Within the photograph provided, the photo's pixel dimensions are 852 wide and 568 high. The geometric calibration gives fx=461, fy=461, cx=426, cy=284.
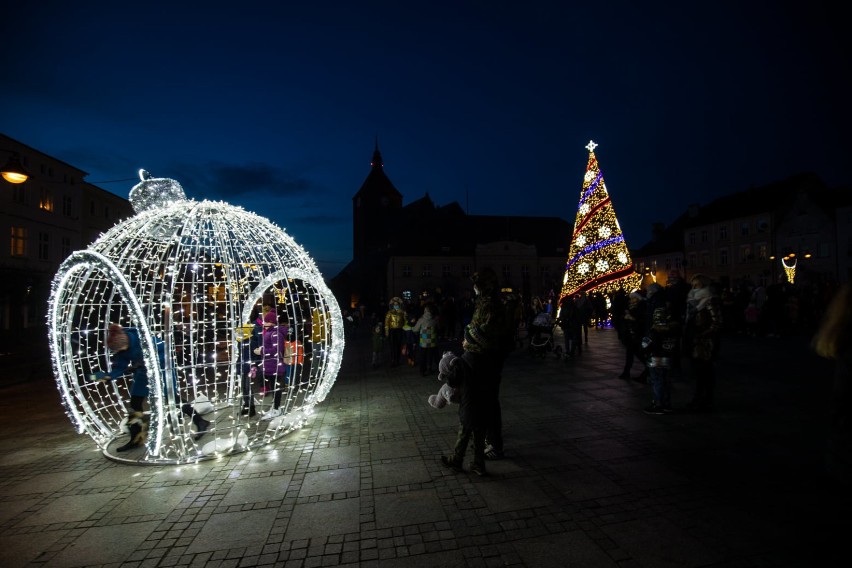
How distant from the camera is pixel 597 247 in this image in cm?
1931

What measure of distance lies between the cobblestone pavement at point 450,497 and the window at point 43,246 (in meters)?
29.8

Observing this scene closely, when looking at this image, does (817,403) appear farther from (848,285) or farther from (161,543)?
(161,543)

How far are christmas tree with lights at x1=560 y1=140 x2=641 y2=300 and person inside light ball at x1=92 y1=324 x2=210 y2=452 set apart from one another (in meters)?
16.4

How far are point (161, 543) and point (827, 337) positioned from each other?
4.91m

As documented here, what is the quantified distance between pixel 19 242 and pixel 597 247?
3297cm

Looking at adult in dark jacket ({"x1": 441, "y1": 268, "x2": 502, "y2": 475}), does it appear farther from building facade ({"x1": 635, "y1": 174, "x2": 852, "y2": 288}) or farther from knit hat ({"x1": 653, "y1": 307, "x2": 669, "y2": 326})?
building facade ({"x1": 635, "y1": 174, "x2": 852, "y2": 288})

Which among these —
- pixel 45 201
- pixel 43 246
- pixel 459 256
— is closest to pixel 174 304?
pixel 43 246

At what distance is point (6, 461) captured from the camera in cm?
543

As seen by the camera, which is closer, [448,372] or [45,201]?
[448,372]

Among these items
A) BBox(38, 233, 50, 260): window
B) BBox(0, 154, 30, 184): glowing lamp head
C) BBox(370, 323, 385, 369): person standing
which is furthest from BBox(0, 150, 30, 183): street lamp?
BBox(38, 233, 50, 260): window

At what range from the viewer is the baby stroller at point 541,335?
490 inches

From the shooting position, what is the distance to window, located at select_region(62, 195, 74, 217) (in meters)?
32.2

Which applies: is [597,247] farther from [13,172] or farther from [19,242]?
[19,242]

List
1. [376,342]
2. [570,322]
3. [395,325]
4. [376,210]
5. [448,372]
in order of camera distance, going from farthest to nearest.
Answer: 1. [376,210]
2. [376,342]
3. [570,322]
4. [395,325]
5. [448,372]
